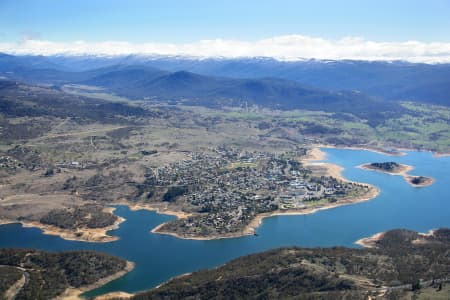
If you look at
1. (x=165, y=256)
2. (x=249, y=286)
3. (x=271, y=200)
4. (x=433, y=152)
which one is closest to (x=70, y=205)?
(x=165, y=256)

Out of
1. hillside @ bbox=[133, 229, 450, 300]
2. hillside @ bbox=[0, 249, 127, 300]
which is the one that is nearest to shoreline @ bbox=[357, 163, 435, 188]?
hillside @ bbox=[133, 229, 450, 300]

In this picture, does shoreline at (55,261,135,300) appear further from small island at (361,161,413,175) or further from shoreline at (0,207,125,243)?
small island at (361,161,413,175)

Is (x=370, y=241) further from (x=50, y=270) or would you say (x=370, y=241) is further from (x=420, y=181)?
(x=50, y=270)

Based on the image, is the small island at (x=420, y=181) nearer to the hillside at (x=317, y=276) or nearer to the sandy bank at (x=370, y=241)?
the sandy bank at (x=370, y=241)

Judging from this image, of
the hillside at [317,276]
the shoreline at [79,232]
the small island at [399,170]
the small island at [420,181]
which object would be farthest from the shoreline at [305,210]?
the hillside at [317,276]

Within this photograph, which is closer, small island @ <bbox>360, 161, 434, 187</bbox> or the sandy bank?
the sandy bank
